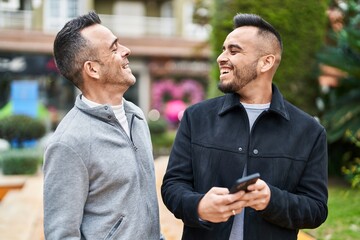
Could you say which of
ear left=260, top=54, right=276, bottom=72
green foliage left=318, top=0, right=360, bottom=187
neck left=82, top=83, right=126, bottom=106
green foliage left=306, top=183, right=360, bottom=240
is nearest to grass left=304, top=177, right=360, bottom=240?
green foliage left=306, top=183, right=360, bottom=240

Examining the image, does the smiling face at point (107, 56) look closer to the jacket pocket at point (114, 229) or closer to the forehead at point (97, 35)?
the forehead at point (97, 35)

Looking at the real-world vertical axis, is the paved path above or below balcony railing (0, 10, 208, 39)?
above

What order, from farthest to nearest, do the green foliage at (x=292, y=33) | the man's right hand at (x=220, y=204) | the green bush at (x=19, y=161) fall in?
the green bush at (x=19, y=161), the green foliage at (x=292, y=33), the man's right hand at (x=220, y=204)

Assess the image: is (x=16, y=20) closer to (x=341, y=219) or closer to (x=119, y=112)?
(x=341, y=219)

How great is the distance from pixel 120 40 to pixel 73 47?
21.7 meters

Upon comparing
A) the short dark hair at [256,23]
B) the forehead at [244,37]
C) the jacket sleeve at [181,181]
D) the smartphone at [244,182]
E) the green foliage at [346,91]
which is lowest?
the green foliage at [346,91]

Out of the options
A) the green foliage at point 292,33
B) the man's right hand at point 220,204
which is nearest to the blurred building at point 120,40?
the green foliage at point 292,33

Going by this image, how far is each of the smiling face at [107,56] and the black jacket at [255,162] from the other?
13.3 inches

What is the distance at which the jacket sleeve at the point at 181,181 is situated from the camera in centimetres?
211

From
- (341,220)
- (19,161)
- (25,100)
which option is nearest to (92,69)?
(341,220)

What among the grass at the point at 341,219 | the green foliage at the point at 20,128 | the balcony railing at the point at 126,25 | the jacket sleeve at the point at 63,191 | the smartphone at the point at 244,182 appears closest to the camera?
the smartphone at the point at 244,182

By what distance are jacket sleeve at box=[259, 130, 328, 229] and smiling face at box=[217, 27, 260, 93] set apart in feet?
1.29

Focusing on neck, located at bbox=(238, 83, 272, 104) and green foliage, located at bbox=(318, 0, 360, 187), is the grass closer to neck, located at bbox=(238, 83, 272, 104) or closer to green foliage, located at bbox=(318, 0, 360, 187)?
green foliage, located at bbox=(318, 0, 360, 187)

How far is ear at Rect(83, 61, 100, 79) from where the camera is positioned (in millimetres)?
2230
